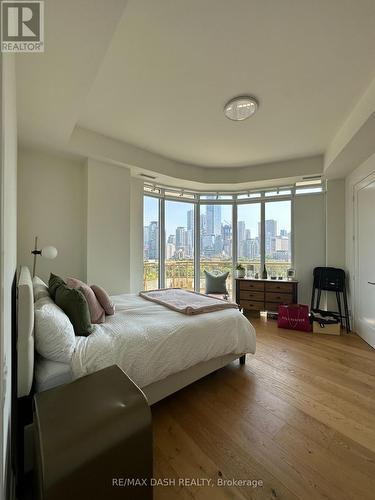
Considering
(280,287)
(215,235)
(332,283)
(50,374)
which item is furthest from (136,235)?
(332,283)

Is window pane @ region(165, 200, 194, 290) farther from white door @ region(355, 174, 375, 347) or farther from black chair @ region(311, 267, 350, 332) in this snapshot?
white door @ region(355, 174, 375, 347)

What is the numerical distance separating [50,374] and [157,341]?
2.40 ft

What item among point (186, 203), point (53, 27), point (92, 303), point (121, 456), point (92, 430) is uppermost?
point (53, 27)

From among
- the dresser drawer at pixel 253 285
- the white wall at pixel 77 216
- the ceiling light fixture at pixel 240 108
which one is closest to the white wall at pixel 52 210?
the white wall at pixel 77 216

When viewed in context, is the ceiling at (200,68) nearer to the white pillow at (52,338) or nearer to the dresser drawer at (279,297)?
the white pillow at (52,338)

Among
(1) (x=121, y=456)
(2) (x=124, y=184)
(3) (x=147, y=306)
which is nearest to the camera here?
(1) (x=121, y=456)

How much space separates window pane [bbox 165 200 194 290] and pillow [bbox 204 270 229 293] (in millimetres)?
524

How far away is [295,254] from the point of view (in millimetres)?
4551

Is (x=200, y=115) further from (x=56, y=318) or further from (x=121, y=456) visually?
(x=121, y=456)

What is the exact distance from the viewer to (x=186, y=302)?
107 inches

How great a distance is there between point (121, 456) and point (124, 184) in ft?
11.3

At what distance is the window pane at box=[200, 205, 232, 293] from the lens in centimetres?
526

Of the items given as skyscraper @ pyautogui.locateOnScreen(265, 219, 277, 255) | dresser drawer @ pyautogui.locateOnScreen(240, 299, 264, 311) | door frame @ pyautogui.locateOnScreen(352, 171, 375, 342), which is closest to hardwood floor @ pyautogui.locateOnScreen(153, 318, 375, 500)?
door frame @ pyautogui.locateOnScreen(352, 171, 375, 342)

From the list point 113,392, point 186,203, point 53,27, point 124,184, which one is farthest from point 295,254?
point 53,27
